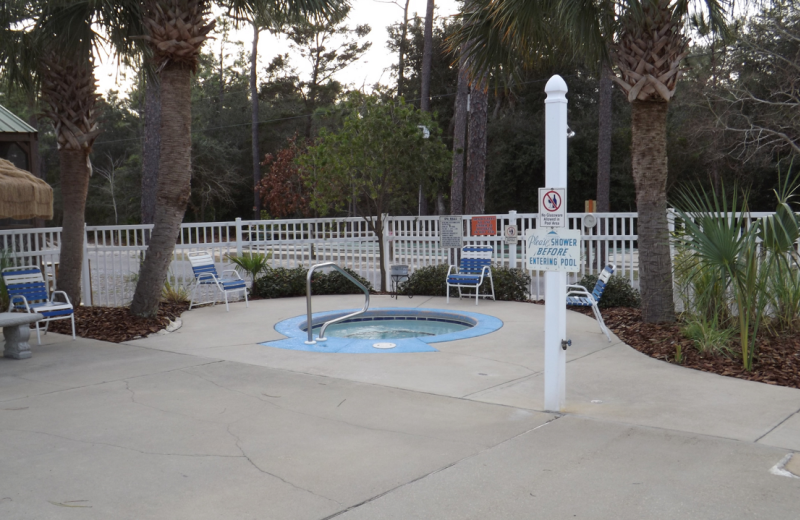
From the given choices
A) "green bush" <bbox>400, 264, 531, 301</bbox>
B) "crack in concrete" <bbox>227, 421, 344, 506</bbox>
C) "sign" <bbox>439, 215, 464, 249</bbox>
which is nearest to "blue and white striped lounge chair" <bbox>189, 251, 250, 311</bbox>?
"green bush" <bbox>400, 264, 531, 301</bbox>

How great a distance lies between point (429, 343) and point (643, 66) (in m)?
4.51

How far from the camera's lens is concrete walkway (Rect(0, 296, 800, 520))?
13.3 feet

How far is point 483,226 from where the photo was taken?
1352cm

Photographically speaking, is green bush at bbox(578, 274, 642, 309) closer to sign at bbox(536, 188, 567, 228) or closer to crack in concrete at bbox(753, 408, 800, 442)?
crack in concrete at bbox(753, 408, 800, 442)

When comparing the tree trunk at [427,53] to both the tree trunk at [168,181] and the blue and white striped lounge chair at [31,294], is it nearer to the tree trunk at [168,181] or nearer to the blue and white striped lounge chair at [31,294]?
the tree trunk at [168,181]

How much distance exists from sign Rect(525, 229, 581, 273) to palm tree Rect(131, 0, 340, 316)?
6113mm

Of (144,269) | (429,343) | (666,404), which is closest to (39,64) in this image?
(144,269)

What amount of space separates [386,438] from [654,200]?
5759 millimetres

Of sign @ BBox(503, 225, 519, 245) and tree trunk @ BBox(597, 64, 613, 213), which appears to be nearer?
sign @ BBox(503, 225, 519, 245)

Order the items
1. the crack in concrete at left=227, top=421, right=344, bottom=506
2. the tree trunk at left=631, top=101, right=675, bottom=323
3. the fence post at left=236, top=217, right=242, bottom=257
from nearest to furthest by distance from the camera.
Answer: the crack in concrete at left=227, top=421, right=344, bottom=506 < the tree trunk at left=631, top=101, right=675, bottom=323 < the fence post at left=236, top=217, right=242, bottom=257

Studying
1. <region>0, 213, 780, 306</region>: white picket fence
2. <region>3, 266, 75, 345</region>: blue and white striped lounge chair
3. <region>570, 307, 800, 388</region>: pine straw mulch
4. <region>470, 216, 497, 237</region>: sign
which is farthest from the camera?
<region>470, 216, 497, 237</region>: sign

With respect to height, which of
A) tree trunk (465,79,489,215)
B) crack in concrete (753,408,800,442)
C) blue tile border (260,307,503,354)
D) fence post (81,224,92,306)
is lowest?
crack in concrete (753,408,800,442)

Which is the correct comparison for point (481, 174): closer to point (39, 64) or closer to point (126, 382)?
point (39, 64)

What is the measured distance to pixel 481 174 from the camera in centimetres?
1805
